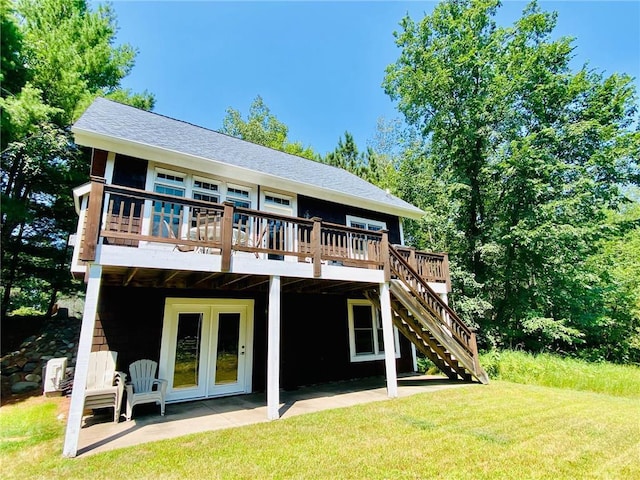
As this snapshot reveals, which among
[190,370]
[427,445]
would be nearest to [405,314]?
[427,445]

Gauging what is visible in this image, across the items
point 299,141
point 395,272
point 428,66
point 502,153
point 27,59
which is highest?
point 299,141

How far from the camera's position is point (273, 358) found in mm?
5988

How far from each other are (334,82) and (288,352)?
1718 cm

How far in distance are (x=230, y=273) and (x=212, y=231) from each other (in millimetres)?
879

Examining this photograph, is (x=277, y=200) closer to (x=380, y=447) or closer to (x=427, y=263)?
(x=427, y=263)

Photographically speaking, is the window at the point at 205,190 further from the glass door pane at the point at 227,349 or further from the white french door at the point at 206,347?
the glass door pane at the point at 227,349

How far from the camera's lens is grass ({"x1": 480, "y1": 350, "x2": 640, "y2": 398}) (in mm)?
8922

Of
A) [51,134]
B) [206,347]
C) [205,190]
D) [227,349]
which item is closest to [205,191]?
[205,190]

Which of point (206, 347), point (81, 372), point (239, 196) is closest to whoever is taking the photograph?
point (81, 372)

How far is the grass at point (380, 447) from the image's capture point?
379 cm

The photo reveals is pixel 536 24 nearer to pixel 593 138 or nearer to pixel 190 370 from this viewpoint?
pixel 593 138

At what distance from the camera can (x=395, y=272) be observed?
26.5 ft

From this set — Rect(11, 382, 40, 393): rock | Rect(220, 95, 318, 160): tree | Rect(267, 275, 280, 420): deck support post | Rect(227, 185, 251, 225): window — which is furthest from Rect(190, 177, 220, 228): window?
Rect(220, 95, 318, 160): tree

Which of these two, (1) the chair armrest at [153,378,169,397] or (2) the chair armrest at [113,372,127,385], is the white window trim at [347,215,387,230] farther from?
(2) the chair armrest at [113,372,127,385]
